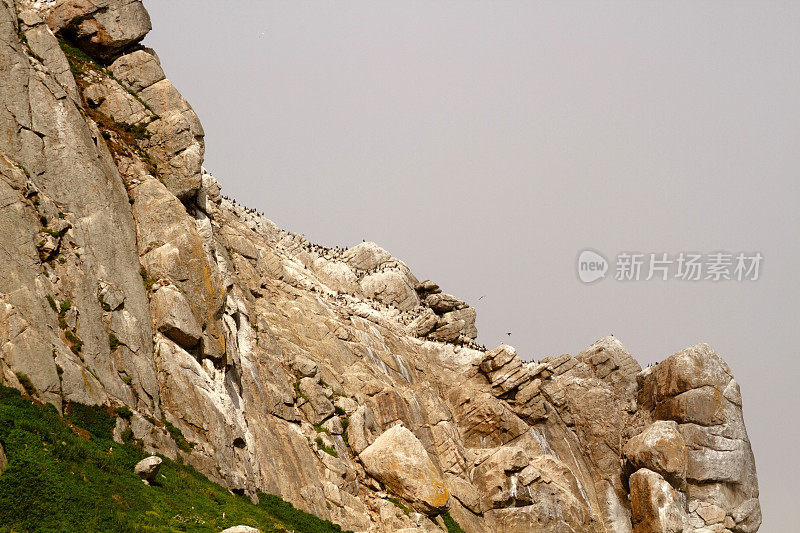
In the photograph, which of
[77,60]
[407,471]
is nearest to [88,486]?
[407,471]

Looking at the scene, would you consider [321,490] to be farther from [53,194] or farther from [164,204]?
[53,194]

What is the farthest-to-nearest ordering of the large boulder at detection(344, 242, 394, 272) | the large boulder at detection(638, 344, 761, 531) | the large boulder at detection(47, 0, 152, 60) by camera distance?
the large boulder at detection(344, 242, 394, 272) < the large boulder at detection(638, 344, 761, 531) < the large boulder at detection(47, 0, 152, 60)

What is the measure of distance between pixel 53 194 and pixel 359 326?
1297 inches

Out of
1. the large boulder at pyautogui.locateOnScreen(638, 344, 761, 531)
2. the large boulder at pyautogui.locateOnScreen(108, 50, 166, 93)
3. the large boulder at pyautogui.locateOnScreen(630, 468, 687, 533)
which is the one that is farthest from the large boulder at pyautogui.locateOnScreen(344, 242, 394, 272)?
the large boulder at pyautogui.locateOnScreen(630, 468, 687, 533)

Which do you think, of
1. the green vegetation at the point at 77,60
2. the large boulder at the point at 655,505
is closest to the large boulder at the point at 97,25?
the green vegetation at the point at 77,60

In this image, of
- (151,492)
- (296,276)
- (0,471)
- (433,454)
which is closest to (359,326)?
(296,276)

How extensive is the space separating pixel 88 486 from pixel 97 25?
37.6 m

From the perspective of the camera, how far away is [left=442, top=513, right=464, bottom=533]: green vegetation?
5081 cm

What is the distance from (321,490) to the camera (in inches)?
1750

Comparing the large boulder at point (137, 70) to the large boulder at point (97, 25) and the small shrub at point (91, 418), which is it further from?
the small shrub at point (91, 418)

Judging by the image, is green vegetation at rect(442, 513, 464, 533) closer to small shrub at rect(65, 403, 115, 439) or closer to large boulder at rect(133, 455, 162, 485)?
large boulder at rect(133, 455, 162, 485)

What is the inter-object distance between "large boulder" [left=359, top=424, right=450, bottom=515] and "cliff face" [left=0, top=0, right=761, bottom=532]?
14 centimetres

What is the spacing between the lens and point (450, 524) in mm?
51469

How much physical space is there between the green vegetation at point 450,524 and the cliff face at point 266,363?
1353 mm
